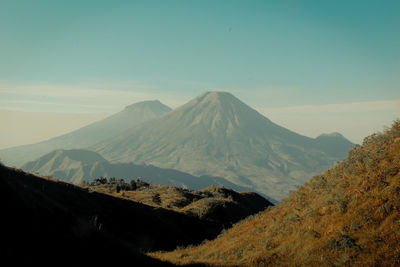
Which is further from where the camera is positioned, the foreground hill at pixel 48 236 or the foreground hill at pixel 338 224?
the foreground hill at pixel 338 224

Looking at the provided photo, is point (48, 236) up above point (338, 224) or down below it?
below

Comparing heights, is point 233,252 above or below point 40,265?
below

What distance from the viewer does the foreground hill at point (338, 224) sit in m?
12.6

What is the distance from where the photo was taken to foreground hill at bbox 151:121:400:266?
12.6 m

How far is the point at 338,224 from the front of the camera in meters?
14.5

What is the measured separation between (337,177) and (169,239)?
84.8 ft

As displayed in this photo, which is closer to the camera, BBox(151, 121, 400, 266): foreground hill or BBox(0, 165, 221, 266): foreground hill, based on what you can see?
BBox(0, 165, 221, 266): foreground hill

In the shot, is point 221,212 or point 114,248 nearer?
point 114,248

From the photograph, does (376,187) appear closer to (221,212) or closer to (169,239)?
(169,239)

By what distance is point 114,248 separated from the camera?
45.3ft

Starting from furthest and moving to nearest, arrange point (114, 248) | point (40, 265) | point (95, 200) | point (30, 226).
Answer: point (95, 200)
point (114, 248)
point (30, 226)
point (40, 265)

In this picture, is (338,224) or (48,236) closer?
(48,236)

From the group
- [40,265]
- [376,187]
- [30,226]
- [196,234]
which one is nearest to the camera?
[40,265]

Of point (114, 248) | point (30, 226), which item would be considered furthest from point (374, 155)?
point (30, 226)
